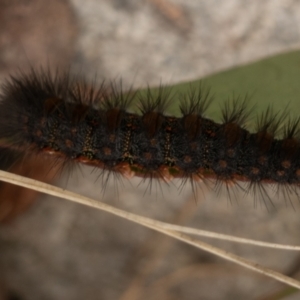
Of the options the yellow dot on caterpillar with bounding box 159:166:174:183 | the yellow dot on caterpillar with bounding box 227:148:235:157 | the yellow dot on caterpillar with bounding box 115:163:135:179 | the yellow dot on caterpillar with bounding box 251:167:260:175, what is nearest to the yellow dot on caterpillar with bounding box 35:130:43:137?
the yellow dot on caterpillar with bounding box 115:163:135:179

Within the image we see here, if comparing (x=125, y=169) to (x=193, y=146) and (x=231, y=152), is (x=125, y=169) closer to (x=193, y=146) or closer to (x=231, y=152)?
(x=193, y=146)

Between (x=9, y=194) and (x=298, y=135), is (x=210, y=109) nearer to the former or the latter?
(x=298, y=135)

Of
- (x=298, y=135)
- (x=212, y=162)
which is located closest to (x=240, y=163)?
(x=212, y=162)

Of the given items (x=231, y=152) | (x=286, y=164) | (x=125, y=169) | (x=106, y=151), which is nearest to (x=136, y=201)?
(x=125, y=169)

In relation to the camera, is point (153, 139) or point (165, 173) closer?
point (153, 139)

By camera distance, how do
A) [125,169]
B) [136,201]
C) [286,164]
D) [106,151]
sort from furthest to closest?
[136,201] → [125,169] → [106,151] → [286,164]

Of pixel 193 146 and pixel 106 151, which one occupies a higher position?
pixel 193 146

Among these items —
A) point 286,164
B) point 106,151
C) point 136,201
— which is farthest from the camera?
point 136,201
